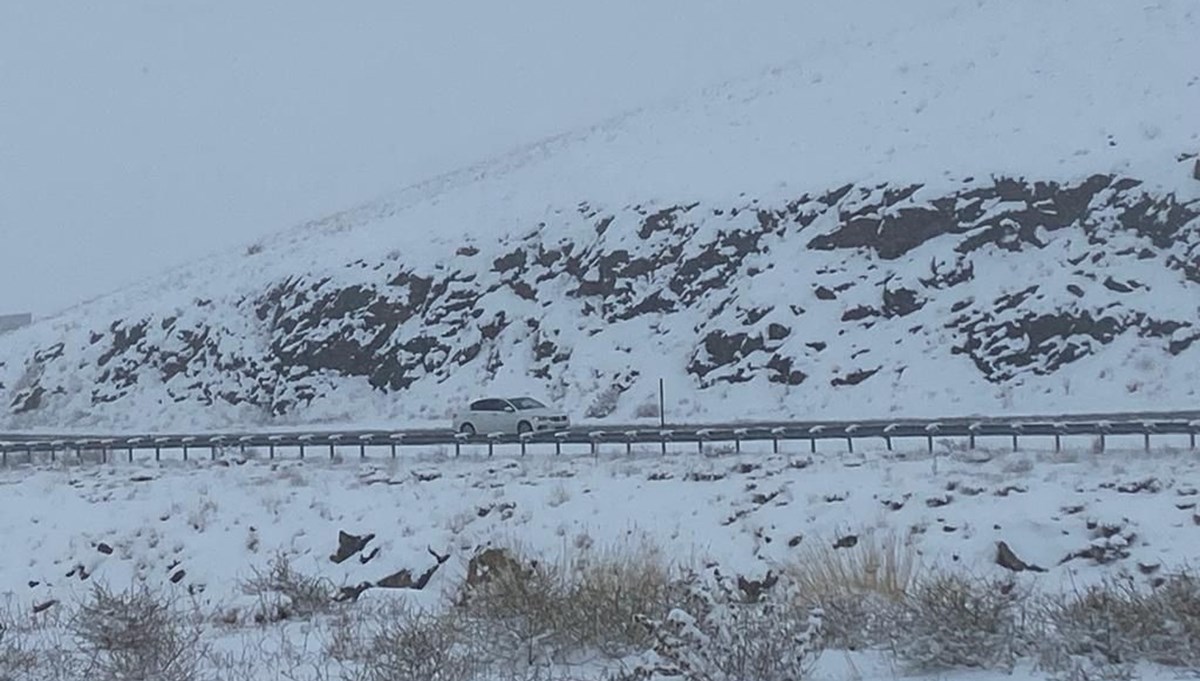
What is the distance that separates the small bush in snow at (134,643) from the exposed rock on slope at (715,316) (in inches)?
1091

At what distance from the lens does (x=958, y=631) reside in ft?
26.6

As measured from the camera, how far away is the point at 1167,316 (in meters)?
33.9

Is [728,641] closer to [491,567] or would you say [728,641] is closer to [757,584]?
[491,567]

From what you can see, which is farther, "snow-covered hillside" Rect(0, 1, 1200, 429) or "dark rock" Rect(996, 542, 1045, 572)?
"snow-covered hillside" Rect(0, 1, 1200, 429)

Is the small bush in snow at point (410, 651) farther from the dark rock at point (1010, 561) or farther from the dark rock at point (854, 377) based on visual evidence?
the dark rock at point (854, 377)

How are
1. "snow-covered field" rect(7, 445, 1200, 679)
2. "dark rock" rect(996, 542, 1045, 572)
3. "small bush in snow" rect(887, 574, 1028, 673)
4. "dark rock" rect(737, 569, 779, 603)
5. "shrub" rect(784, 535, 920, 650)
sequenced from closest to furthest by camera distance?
1. "small bush in snow" rect(887, 574, 1028, 673)
2. "shrub" rect(784, 535, 920, 650)
3. "dark rock" rect(737, 569, 779, 603)
4. "dark rock" rect(996, 542, 1045, 572)
5. "snow-covered field" rect(7, 445, 1200, 679)

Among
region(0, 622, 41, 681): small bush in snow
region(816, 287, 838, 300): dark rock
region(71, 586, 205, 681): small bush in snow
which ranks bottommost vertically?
region(0, 622, 41, 681): small bush in snow

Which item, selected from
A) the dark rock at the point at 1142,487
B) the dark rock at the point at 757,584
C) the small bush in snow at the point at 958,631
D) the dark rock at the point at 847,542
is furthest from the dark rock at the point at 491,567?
the dark rock at the point at 1142,487

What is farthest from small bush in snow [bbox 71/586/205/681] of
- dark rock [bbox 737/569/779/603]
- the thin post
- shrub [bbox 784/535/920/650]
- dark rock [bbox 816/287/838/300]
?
dark rock [bbox 816/287/838/300]

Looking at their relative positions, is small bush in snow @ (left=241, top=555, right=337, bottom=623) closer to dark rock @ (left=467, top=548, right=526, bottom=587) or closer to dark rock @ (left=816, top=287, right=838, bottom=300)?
dark rock @ (left=467, top=548, right=526, bottom=587)

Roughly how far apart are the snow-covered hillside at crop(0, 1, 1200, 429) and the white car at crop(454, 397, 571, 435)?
372 centimetres

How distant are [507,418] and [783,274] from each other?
1006 cm

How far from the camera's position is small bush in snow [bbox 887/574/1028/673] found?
8.05m

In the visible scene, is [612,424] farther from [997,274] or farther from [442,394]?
[997,274]
